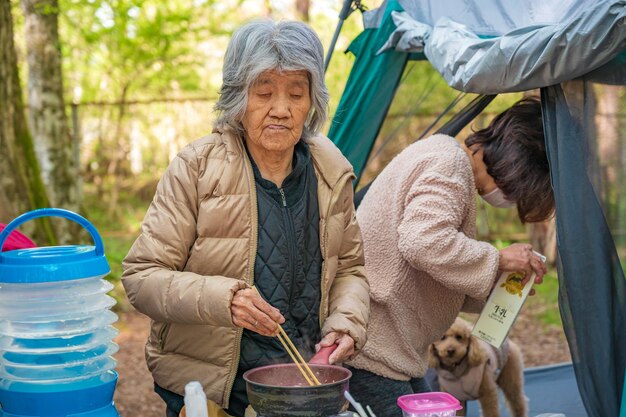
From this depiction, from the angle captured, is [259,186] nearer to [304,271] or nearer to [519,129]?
[304,271]

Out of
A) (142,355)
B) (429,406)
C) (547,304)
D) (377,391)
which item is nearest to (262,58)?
(429,406)

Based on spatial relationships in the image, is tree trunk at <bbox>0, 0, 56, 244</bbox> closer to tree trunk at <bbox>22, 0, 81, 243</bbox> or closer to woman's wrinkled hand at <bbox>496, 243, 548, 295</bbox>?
tree trunk at <bbox>22, 0, 81, 243</bbox>

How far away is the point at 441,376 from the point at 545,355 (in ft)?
9.25

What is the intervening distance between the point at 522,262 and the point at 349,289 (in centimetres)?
73

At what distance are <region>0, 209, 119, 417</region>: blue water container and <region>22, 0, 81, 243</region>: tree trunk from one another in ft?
17.6

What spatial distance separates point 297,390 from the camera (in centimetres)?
182

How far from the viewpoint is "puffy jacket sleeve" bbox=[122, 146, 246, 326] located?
206 centimetres

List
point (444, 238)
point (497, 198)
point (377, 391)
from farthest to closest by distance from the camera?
point (497, 198) → point (377, 391) → point (444, 238)

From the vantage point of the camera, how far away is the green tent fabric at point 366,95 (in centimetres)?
389

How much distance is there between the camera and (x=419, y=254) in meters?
2.71

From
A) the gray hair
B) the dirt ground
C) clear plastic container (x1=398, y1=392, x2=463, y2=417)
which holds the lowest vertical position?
the dirt ground

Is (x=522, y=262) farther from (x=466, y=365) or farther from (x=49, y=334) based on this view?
(x=49, y=334)

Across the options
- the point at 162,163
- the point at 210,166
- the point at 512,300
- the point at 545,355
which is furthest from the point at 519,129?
the point at 162,163

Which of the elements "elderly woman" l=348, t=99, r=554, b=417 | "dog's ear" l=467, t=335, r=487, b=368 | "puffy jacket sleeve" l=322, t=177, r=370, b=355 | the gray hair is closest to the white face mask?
"elderly woman" l=348, t=99, r=554, b=417
